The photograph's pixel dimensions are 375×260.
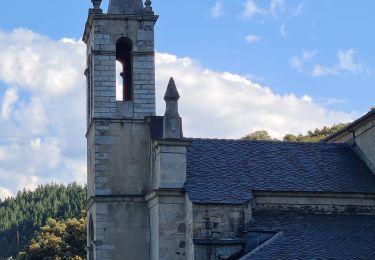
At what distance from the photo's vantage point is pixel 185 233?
22609 millimetres

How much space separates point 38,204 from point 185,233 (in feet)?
301

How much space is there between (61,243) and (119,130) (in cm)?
3066

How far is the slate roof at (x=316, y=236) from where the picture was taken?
1995cm

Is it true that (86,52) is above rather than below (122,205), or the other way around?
above

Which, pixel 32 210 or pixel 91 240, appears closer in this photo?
pixel 91 240

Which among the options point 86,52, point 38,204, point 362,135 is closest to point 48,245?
point 86,52

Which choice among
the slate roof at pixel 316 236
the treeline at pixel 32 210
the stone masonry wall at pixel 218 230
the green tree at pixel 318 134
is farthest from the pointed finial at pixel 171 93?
the treeline at pixel 32 210

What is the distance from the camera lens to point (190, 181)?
2286 cm

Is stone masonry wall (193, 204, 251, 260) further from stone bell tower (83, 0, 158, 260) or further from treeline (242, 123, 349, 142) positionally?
treeline (242, 123, 349, 142)

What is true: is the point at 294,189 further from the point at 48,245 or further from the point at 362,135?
the point at 48,245

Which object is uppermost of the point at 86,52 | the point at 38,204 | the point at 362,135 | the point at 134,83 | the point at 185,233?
the point at 38,204

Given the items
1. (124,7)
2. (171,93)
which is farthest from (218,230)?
(124,7)

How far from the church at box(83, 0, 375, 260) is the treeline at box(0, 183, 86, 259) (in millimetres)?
67700

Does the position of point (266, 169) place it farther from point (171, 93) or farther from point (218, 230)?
point (171, 93)
